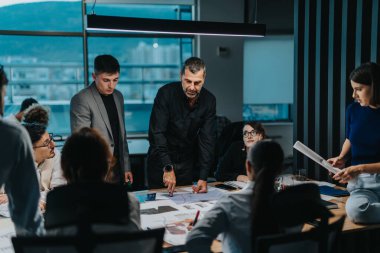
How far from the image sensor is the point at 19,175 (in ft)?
5.41

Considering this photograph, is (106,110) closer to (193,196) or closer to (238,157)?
(193,196)

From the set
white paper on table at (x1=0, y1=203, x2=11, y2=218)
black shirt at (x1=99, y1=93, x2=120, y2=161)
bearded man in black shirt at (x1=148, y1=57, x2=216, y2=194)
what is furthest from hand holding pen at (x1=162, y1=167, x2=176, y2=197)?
white paper on table at (x1=0, y1=203, x2=11, y2=218)

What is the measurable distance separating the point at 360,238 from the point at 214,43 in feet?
13.1

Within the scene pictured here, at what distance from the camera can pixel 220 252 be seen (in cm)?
194

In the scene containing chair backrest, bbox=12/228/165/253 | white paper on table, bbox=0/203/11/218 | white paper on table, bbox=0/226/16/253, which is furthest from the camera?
white paper on table, bbox=0/203/11/218

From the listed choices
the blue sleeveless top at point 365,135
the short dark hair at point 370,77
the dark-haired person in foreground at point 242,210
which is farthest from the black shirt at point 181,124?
the dark-haired person in foreground at point 242,210

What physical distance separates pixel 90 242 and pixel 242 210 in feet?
2.10

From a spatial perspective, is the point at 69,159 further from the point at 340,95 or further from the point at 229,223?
the point at 340,95

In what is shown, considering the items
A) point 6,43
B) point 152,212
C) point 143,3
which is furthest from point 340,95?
point 6,43

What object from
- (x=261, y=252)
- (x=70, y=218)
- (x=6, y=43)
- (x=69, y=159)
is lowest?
(x=261, y=252)

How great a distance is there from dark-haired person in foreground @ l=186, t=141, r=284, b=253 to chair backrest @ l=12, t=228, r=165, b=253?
0.34m

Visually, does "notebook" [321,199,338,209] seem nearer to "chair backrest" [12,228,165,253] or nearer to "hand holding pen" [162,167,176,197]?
"hand holding pen" [162,167,176,197]

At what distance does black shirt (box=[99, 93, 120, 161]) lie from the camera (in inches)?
133

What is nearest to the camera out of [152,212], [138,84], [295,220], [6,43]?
[295,220]
